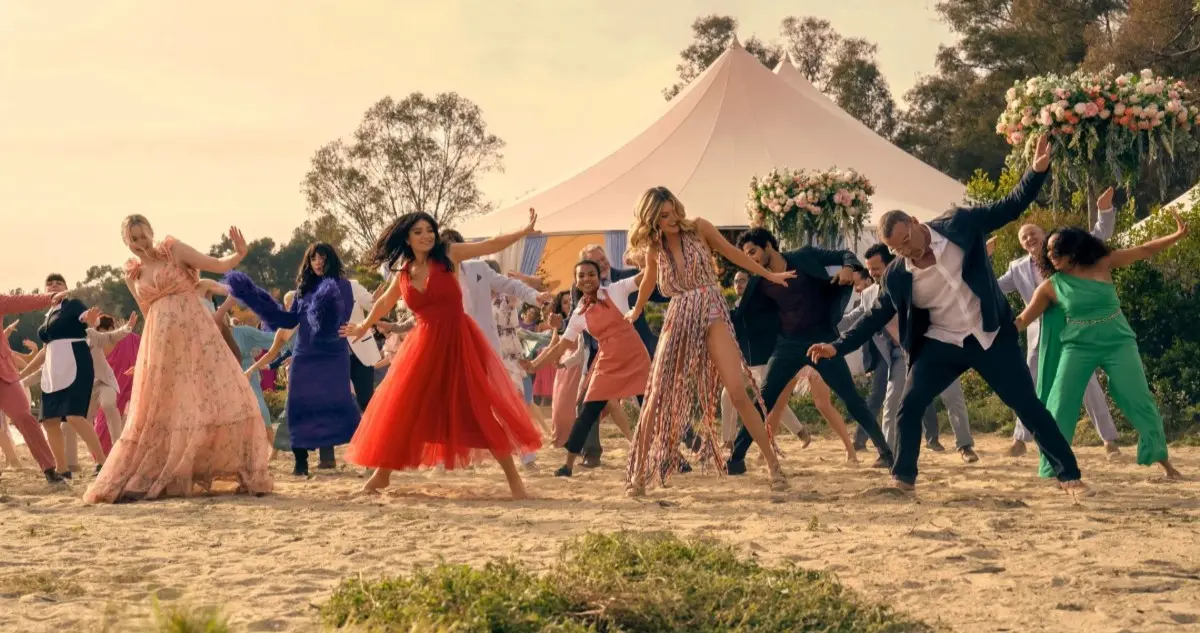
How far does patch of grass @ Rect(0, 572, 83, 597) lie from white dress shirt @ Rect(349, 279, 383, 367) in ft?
17.0

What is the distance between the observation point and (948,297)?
795cm

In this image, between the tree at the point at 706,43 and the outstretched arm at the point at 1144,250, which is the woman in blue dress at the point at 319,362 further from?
the tree at the point at 706,43

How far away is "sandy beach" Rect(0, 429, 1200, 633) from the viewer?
216 inches

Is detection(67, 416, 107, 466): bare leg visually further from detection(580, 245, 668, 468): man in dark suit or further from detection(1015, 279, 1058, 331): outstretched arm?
detection(1015, 279, 1058, 331): outstretched arm

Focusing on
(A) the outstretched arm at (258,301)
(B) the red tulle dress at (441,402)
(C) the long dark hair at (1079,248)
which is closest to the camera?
(B) the red tulle dress at (441,402)

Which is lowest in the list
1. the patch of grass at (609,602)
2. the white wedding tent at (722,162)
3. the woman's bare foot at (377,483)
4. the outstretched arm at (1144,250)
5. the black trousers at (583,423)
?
the patch of grass at (609,602)

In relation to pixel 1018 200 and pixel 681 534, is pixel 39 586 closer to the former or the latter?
pixel 681 534

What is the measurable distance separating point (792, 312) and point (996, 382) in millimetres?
2335

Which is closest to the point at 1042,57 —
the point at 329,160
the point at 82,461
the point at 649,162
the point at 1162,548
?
the point at 649,162

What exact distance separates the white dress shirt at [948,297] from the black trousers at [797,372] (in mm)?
1970

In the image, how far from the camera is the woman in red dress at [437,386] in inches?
344

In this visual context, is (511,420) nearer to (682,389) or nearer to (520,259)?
(682,389)

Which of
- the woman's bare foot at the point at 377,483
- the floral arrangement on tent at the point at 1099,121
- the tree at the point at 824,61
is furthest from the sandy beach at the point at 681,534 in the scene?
the tree at the point at 824,61

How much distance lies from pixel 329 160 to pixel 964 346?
45.4m
